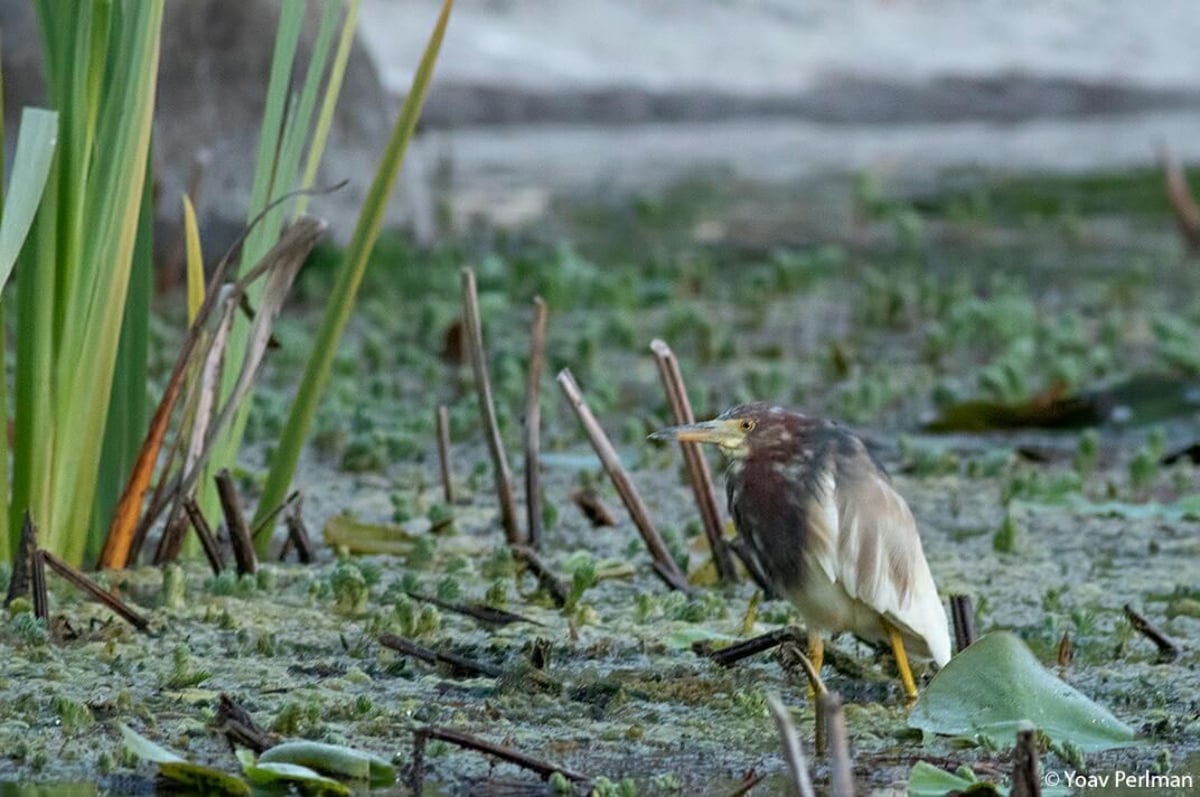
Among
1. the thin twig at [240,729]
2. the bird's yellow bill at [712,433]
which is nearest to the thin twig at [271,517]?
the bird's yellow bill at [712,433]

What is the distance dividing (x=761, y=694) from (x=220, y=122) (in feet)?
18.3

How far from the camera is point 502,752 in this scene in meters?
2.96

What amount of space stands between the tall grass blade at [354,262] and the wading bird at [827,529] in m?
0.73

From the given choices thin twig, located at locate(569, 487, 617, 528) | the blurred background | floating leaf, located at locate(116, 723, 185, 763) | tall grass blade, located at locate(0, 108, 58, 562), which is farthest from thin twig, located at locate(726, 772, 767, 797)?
the blurred background

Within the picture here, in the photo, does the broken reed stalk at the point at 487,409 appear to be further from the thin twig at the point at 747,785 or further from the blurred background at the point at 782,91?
the blurred background at the point at 782,91

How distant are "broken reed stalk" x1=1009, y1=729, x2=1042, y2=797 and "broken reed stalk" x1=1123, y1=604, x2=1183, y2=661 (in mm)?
1110

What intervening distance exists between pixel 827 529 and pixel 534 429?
1110mm

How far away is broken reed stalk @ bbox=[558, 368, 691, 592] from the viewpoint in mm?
4219

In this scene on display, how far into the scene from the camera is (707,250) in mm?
9789

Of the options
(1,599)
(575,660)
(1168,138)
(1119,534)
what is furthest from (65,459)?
(1168,138)

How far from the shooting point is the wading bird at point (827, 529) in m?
3.48

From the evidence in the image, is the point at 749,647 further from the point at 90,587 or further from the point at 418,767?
the point at 90,587

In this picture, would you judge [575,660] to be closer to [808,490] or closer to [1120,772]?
[808,490]

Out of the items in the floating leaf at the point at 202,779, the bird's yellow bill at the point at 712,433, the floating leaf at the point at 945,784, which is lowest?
the floating leaf at the point at 202,779
